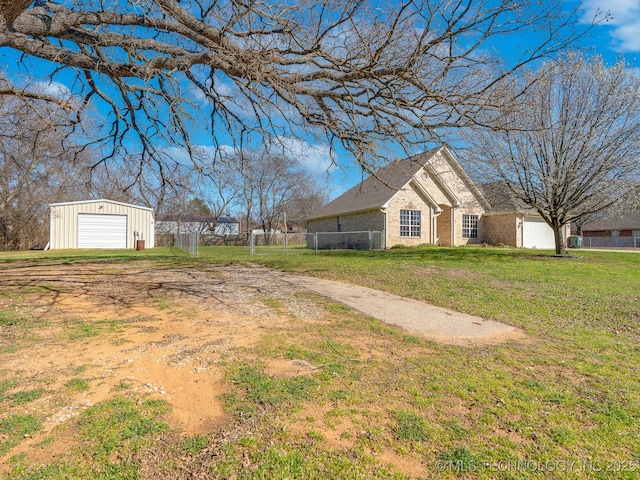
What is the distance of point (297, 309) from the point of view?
6.05 m

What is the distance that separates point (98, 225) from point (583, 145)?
2742 centimetres

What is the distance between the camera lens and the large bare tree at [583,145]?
12.8m

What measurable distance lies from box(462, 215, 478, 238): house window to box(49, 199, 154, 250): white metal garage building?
2160 centimetres

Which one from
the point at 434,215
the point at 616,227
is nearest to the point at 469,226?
the point at 434,215

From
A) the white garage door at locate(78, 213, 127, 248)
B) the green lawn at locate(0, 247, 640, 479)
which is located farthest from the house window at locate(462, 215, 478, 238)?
the white garage door at locate(78, 213, 127, 248)

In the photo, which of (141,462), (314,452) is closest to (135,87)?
(141,462)

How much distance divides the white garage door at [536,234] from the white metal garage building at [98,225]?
1024 inches

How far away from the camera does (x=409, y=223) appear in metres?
20.6

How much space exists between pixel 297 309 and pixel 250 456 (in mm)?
3922

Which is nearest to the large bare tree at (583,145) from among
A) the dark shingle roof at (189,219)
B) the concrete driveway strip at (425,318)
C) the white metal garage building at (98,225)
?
the concrete driveway strip at (425,318)

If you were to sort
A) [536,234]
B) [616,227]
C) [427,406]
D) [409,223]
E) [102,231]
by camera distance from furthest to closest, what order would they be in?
[616,227], [536,234], [102,231], [409,223], [427,406]

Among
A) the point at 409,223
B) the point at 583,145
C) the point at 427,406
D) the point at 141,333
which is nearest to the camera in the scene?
the point at 427,406

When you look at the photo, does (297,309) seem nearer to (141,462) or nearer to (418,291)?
(418,291)

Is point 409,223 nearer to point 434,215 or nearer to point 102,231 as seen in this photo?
point 434,215
